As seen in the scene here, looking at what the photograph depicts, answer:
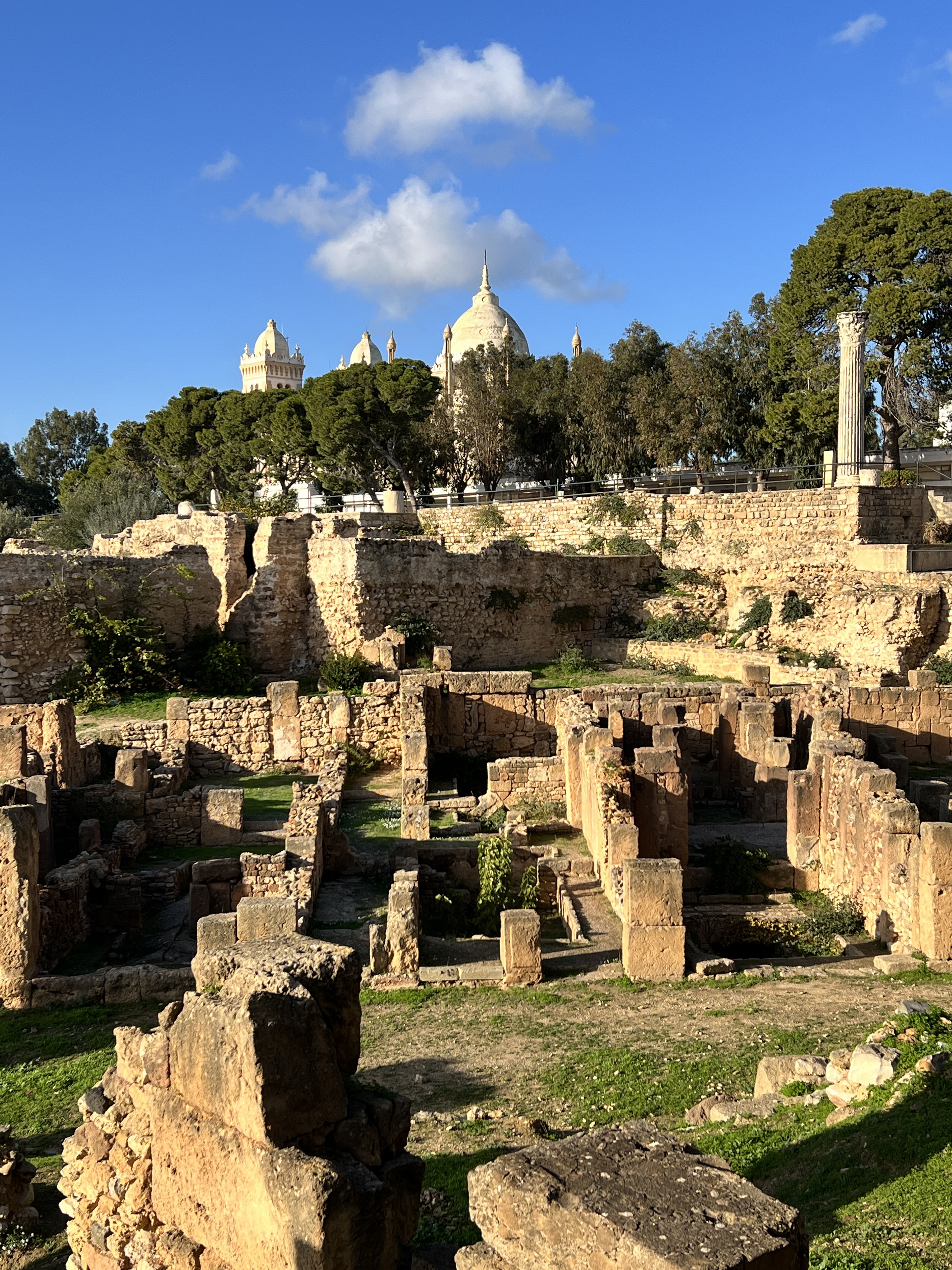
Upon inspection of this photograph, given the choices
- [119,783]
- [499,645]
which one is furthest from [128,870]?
[499,645]

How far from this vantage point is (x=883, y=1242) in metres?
4.96

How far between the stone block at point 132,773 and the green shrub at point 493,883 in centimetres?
503

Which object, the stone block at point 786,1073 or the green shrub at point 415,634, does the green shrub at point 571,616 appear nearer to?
the green shrub at point 415,634

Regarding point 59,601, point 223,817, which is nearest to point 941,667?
point 223,817

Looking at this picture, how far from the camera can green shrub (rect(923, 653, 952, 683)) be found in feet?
74.5

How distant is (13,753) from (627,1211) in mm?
13138

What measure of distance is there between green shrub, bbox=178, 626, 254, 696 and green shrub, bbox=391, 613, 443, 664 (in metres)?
3.56

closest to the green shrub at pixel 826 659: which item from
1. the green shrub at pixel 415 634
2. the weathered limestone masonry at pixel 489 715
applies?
the weathered limestone masonry at pixel 489 715

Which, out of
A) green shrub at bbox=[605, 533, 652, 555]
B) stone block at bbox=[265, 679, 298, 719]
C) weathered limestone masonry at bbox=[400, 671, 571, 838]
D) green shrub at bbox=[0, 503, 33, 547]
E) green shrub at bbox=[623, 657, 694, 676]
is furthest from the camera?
green shrub at bbox=[0, 503, 33, 547]

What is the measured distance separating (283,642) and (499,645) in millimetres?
5306

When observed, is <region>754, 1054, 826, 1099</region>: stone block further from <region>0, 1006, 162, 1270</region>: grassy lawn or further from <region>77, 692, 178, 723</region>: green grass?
<region>77, 692, 178, 723</region>: green grass

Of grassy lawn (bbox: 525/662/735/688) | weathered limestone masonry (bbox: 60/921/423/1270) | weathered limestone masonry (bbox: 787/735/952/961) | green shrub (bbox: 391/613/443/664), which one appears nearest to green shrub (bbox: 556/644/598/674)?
grassy lawn (bbox: 525/662/735/688)

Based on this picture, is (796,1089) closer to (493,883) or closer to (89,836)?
(493,883)

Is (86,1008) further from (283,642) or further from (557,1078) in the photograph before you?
(283,642)
